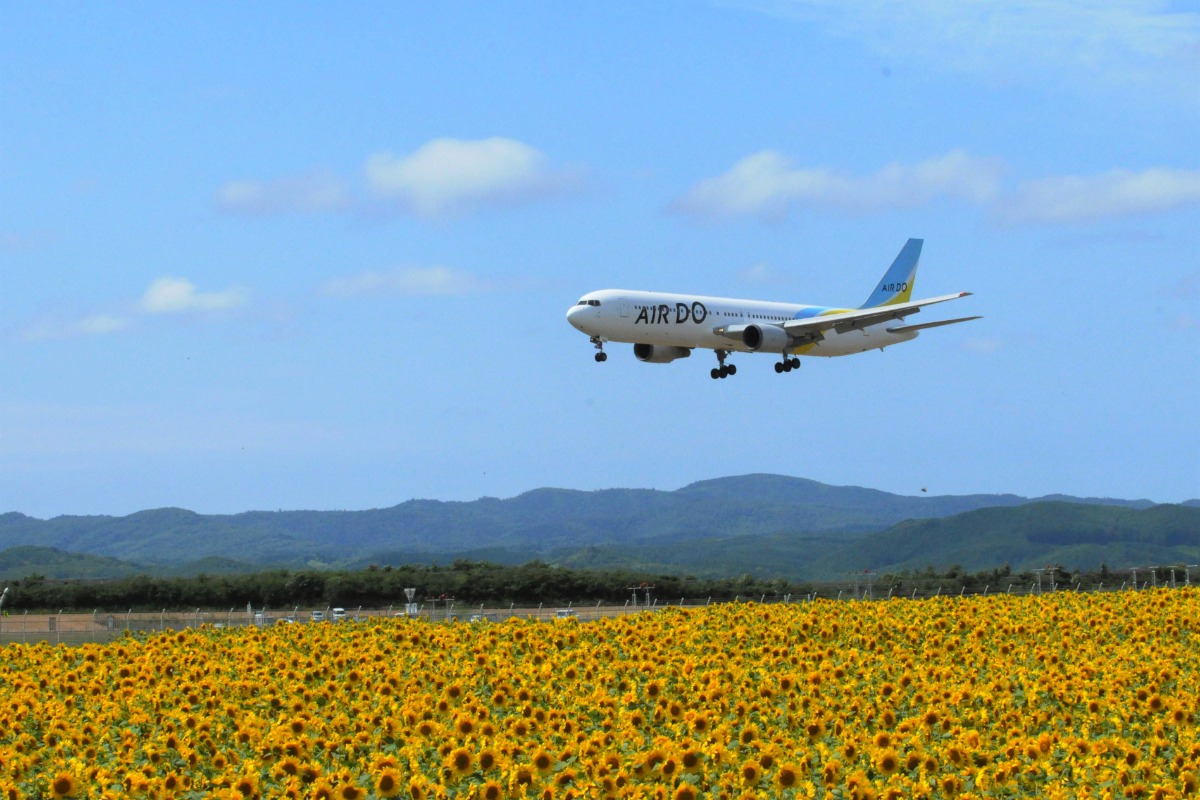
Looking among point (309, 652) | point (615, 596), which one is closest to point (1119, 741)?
point (309, 652)

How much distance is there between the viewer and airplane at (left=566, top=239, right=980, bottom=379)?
71875 millimetres

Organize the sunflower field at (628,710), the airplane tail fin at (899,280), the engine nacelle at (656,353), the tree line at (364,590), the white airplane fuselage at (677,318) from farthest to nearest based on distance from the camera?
the airplane tail fin at (899,280) < the tree line at (364,590) < the engine nacelle at (656,353) < the white airplane fuselage at (677,318) < the sunflower field at (628,710)

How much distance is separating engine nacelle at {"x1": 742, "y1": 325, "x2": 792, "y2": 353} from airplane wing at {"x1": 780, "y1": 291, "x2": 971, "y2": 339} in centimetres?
49

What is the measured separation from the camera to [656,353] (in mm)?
77125

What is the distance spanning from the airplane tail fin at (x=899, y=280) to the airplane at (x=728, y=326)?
50.9 feet

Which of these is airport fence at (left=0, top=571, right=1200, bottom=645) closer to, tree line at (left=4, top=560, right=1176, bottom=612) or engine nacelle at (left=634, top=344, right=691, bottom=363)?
tree line at (left=4, top=560, right=1176, bottom=612)

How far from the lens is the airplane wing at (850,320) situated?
78.4m

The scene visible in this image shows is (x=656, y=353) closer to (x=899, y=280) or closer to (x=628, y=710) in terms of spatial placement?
(x=899, y=280)

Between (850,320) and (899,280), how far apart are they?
27.7 m

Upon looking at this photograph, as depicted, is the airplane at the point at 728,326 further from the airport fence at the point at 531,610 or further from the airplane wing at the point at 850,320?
the airport fence at the point at 531,610

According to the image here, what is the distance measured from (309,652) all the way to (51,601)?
66.8 m

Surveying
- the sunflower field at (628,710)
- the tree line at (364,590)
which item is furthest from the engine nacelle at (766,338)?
the sunflower field at (628,710)

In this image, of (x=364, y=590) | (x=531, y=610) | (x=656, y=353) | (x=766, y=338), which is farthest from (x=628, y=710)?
(x=364, y=590)

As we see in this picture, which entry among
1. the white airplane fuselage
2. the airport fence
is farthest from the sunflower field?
the white airplane fuselage
